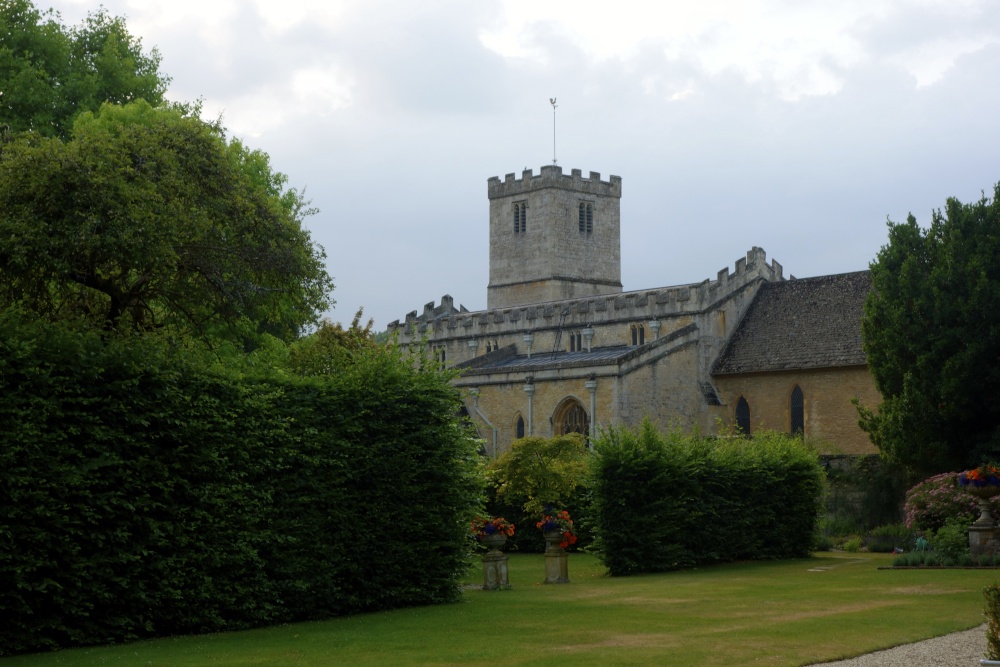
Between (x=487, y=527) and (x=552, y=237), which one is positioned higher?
(x=552, y=237)

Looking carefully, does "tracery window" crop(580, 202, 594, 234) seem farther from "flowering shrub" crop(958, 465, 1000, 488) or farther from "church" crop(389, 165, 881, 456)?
"flowering shrub" crop(958, 465, 1000, 488)

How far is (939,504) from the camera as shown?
1084 inches

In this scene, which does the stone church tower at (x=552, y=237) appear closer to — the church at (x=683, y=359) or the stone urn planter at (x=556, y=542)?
the church at (x=683, y=359)

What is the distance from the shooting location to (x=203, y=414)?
15727 mm

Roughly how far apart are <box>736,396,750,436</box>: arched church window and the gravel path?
3551cm

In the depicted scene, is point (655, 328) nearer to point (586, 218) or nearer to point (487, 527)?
point (586, 218)

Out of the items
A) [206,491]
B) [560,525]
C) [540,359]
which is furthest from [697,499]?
[540,359]

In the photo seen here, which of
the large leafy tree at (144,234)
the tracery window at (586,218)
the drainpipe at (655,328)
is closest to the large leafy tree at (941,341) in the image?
the large leafy tree at (144,234)

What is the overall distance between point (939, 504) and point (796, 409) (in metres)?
20.6

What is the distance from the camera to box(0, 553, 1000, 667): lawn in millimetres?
13070

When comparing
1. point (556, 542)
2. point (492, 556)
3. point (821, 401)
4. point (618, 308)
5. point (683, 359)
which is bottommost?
point (492, 556)

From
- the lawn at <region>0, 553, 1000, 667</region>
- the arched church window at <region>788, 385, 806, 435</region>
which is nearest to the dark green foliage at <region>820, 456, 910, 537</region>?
the lawn at <region>0, 553, 1000, 667</region>

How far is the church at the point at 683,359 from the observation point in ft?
154

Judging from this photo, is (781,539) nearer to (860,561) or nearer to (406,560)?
(860,561)
